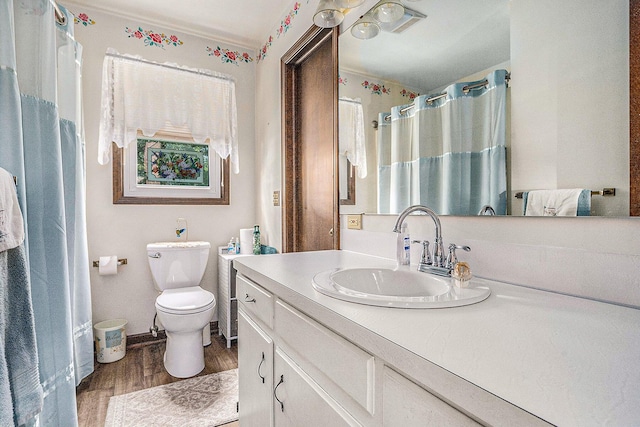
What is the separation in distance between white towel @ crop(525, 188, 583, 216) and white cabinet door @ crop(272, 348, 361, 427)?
72 centimetres

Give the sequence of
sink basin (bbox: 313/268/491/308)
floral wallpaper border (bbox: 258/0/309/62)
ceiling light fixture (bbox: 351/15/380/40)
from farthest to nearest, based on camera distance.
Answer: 1. floral wallpaper border (bbox: 258/0/309/62)
2. ceiling light fixture (bbox: 351/15/380/40)
3. sink basin (bbox: 313/268/491/308)

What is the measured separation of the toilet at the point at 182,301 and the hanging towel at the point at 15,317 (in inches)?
32.8

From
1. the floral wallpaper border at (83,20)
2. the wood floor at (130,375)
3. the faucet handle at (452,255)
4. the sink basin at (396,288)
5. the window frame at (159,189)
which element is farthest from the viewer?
the window frame at (159,189)

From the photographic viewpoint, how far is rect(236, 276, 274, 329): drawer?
109 cm

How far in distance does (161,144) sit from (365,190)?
181 cm

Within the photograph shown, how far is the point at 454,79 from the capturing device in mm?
1158

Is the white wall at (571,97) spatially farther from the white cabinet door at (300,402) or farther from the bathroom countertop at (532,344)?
the white cabinet door at (300,402)

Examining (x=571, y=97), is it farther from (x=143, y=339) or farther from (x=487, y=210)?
(x=143, y=339)

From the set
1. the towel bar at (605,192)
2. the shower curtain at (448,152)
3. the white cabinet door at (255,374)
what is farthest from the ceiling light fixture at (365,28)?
the white cabinet door at (255,374)

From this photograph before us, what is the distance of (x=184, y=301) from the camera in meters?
2.10

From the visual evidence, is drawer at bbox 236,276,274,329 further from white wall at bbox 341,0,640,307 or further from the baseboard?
the baseboard

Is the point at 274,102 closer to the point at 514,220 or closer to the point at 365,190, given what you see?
the point at 365,190

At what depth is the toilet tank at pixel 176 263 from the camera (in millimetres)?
2340

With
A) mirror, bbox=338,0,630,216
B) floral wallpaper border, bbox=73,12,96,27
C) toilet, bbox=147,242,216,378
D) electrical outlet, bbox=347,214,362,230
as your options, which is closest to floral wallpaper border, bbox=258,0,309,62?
mirror, bbox=338,0,630,216
